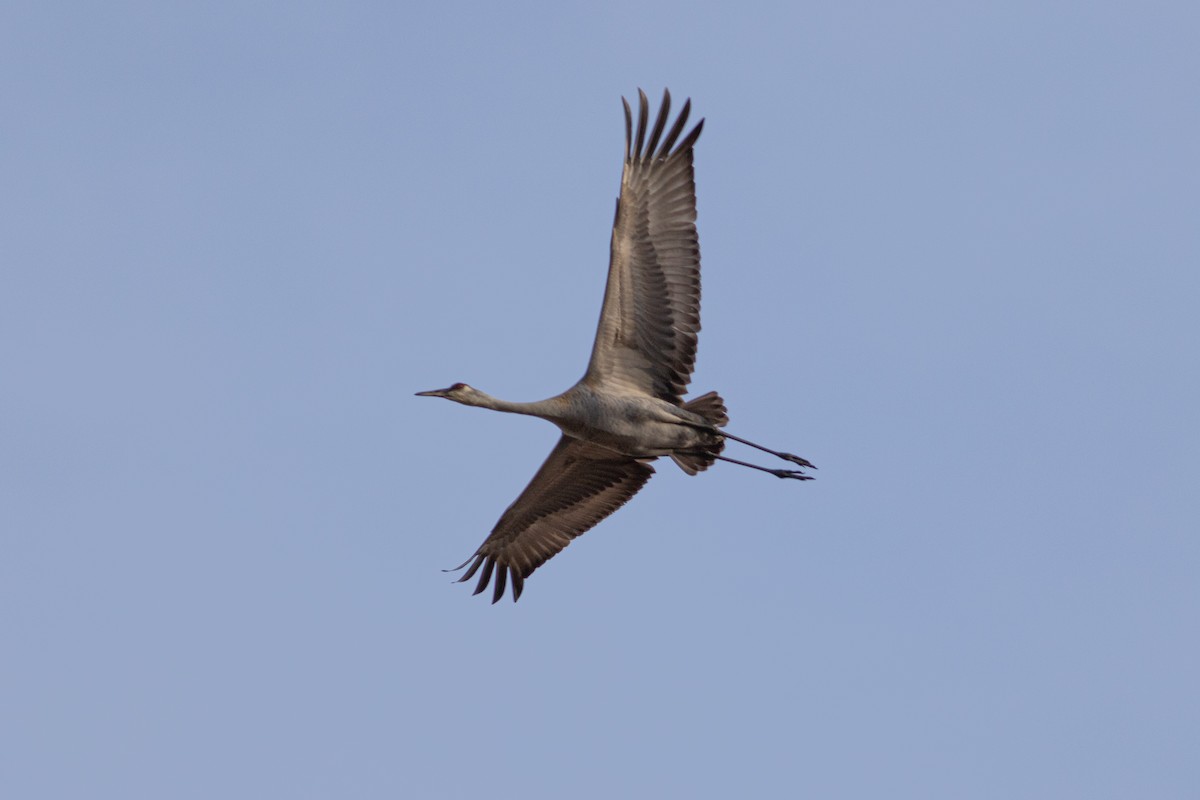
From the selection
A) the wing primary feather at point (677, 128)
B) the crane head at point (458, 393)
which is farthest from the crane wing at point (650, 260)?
the crane head at point (458, 393)

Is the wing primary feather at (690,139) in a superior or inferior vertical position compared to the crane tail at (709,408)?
superior

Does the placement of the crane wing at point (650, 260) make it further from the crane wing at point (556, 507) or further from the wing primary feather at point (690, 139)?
the crane wing at point (556, 507)

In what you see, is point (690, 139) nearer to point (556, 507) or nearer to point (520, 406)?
point (520, 406)

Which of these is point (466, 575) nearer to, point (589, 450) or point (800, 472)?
point (589, 450)

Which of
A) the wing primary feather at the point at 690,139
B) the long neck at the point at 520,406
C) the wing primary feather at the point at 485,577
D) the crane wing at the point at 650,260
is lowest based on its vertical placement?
the wing primary feather at the point at 485,577

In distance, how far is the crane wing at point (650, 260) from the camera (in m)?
20.6

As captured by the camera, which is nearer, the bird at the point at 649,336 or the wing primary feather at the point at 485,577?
the bird at the point at 649,336

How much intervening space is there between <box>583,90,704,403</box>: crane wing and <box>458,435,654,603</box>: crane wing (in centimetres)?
168

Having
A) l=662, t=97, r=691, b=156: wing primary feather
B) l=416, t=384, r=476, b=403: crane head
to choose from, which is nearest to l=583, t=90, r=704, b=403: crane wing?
l=662, t=97, r=691, b=156: wing primary feather

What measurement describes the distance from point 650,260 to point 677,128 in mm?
1545

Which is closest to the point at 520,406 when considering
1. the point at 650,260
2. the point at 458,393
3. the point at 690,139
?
the point at 458,393

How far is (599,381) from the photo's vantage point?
21.0m

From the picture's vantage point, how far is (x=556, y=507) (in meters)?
23.2

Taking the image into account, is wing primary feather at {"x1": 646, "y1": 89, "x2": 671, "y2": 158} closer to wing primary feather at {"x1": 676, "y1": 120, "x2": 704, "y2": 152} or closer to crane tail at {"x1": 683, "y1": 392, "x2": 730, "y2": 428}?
wing primary feather at {"x1": 676, "y1": 120, "x2": 704, "y2": 152}
